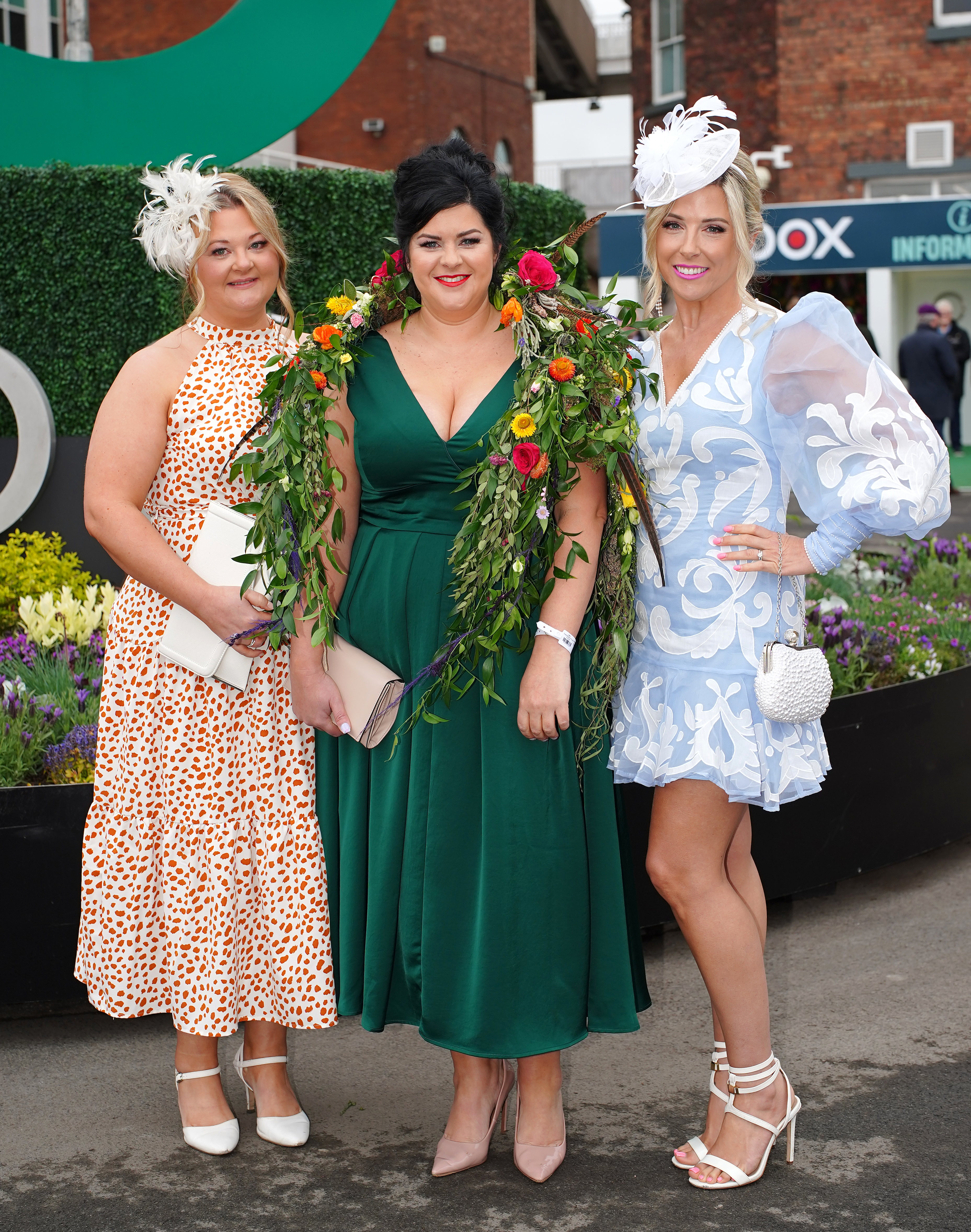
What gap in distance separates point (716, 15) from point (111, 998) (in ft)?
55.5

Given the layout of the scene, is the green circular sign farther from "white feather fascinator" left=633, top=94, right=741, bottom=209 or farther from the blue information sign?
the blue information sign

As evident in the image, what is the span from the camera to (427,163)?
2.69 meters

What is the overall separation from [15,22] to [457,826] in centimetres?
1442

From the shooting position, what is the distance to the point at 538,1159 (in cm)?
283

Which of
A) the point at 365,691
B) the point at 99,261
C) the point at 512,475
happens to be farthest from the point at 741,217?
the point at 99,261

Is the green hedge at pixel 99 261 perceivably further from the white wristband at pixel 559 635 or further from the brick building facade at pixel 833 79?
the brick building facade at pixel 833 79

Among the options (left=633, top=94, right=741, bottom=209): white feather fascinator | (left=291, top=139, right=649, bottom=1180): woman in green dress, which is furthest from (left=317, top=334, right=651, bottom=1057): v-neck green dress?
(left=633, top=94, right=741, bottom=209): white feather fascinator

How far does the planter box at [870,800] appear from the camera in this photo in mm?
4168

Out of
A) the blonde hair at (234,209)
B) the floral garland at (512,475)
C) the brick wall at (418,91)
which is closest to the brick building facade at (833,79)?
the brick wall at (418,91)

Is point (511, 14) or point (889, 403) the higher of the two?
point (511, 14)

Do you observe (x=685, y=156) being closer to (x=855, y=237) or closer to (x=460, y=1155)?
(x=460, y=1155)

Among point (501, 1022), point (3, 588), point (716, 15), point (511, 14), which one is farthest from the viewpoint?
point (511, 14)

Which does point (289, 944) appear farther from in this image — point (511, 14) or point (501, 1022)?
point (511, 14)

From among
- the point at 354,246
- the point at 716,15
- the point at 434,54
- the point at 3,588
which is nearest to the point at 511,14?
the point at 434,54
